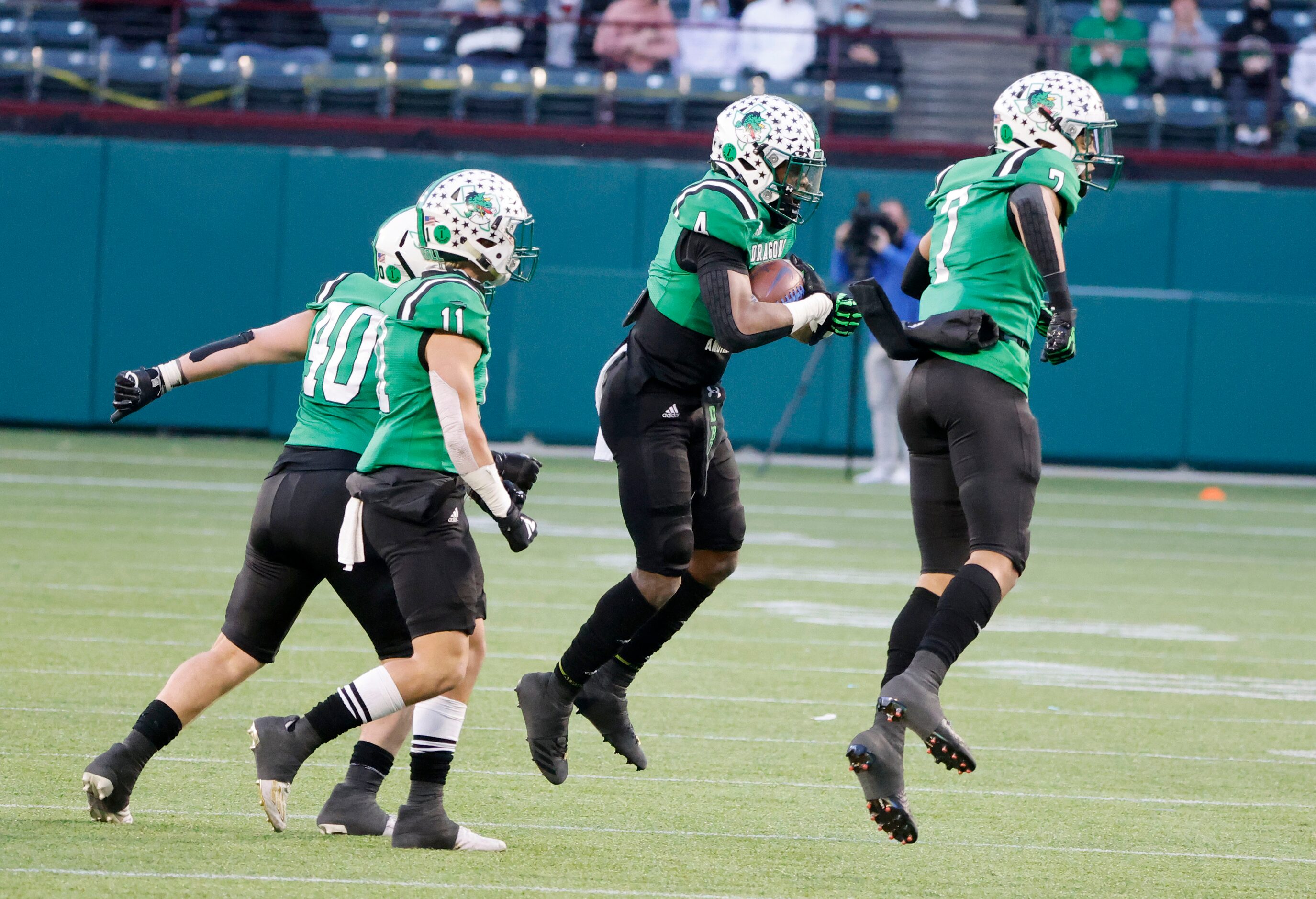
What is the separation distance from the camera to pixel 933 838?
4562 mm

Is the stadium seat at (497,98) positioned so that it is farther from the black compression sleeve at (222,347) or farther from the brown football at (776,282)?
the black compression sleeve at (222,347)

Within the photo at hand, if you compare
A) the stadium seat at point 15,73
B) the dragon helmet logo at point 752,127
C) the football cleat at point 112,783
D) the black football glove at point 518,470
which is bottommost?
the football cleat at point 112,783

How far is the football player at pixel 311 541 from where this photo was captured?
4316 mm

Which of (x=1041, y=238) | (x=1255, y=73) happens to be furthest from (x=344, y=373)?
(x=1255, y=73)

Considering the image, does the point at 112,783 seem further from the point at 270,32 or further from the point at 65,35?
the point at 65,35

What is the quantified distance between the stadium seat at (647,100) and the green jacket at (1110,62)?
3799mm

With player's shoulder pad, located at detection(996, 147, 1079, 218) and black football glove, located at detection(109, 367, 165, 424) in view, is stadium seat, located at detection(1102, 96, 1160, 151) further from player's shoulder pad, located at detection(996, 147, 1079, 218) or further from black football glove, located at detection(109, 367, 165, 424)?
black football glove, located at detection(109, 367, 165, 424)

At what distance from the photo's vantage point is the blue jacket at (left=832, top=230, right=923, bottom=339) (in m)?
13.5

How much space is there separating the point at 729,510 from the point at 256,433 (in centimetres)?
1212

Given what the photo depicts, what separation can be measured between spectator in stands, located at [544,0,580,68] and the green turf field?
6588mm

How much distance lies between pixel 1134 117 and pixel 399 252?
13240mm

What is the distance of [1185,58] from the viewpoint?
664 inches

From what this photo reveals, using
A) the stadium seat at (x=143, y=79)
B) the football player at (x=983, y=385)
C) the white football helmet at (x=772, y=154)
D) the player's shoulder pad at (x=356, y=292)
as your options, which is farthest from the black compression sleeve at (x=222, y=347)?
the stadium seat at (x=143, y=79)

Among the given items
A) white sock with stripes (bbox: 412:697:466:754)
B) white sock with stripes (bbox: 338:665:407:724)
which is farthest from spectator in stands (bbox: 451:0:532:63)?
white sock with stripes (bbox: 338:665:407:724)
